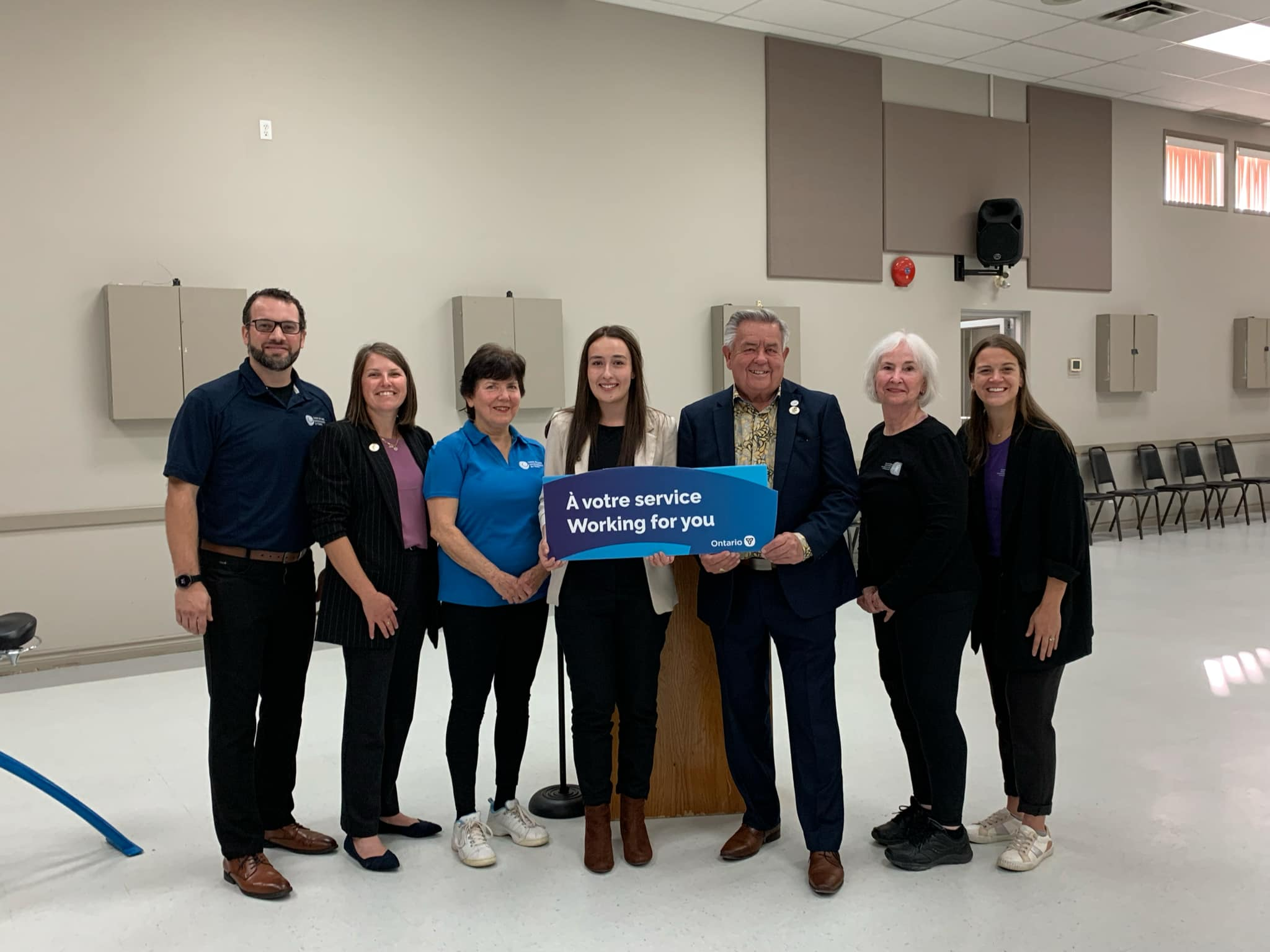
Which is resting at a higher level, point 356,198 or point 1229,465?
point 356,198

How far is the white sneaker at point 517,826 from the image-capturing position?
296cm

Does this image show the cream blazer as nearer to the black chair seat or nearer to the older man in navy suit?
the older man in navy suit

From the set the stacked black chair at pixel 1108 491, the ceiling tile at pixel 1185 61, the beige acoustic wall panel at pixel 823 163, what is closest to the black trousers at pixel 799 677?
the beige acoustic wall panel at pixel 823 163

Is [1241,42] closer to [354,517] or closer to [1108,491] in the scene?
[1108,491]

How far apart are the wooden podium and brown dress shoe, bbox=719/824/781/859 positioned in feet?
0.85

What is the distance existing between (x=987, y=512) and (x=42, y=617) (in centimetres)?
463

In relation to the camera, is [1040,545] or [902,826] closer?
[1040,545]

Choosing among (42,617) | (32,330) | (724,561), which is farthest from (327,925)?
(32,330)

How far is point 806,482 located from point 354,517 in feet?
4.17

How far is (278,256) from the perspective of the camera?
5461mm

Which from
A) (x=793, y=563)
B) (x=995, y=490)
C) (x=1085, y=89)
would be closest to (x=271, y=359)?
(x=793, y=563)

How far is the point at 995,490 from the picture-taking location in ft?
8.99

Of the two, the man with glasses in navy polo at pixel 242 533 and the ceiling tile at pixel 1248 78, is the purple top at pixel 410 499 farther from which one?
the ceiling tile at pixel 1248 78

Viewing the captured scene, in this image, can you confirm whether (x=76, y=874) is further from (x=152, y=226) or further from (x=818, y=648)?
(x=152, y=226)
